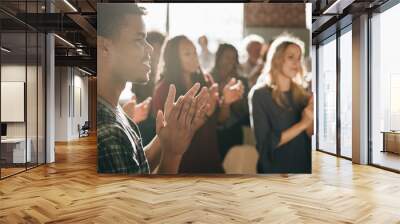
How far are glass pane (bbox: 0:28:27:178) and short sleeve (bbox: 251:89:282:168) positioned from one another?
13.6 ft

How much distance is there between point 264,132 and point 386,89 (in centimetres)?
293

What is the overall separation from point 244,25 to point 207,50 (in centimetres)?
75

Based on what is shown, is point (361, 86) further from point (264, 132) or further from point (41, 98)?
point (41, 98)

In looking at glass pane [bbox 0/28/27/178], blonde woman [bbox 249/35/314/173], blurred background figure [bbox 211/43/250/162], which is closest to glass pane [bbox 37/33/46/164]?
glass pane [bbox 0/28/27/178]

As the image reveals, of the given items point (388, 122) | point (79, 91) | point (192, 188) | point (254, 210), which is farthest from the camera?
point (79, 91)

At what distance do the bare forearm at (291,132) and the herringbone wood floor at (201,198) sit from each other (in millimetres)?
634

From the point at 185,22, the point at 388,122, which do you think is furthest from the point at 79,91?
the point at 388,122

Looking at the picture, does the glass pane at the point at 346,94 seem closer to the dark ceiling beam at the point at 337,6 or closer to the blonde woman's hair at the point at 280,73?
the dark ceiling beam at the point at 337,6

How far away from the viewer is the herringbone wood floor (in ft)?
13.2

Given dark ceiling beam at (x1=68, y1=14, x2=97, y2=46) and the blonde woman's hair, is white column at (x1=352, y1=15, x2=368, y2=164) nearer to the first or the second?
the blonde woman's hair

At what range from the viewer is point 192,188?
220 inches

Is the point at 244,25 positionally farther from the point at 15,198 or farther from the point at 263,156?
the point at 15,198

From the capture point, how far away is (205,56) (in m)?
6.46

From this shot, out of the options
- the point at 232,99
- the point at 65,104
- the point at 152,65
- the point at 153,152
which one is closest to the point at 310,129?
the point at 232,99
